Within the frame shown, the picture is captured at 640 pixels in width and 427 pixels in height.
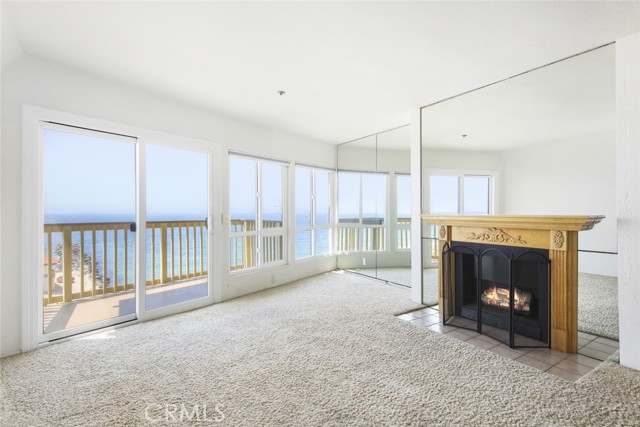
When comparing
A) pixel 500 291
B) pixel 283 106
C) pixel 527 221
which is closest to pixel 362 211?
pixel 283 106

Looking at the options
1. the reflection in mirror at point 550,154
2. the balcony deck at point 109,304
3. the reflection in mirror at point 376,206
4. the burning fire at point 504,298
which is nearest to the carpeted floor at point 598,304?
the reflection in mirror at point 550,154

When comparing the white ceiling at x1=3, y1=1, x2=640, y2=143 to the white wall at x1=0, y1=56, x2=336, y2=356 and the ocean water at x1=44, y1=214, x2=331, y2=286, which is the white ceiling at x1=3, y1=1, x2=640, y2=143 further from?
the ocean water at x1=44, y1=214, x2=331, y2=286

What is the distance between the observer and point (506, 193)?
285 cm

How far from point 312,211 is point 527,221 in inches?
133

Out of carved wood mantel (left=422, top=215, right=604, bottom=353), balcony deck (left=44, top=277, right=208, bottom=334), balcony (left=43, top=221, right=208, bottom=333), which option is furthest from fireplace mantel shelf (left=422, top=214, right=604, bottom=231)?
balcony deck (left=44, top=277, right=208, bottom=334)

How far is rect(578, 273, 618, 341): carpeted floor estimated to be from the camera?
2277 millimetres

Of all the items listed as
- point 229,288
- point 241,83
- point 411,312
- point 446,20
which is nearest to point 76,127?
point 241,83

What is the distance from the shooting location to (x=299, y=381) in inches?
77.4

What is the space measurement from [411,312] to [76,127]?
3882 mm

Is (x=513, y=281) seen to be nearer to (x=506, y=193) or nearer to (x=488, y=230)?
(x=488, y=230)

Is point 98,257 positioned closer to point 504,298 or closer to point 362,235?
point 362,235

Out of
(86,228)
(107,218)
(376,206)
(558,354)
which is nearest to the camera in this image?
(558,354)

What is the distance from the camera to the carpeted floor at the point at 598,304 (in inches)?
89.7

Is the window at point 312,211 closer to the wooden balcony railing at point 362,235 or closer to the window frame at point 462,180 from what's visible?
the wooden balcony railing at point 362,235
